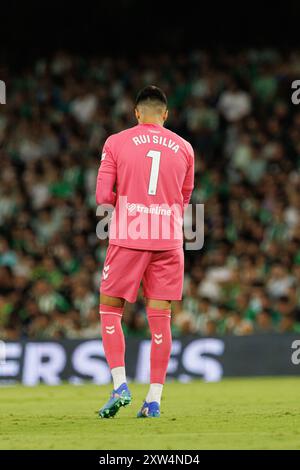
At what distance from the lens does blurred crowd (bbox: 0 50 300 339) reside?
17094 millimetres

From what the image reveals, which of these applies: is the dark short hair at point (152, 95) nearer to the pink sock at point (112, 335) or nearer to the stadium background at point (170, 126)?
the pink sock at point (112, 335)

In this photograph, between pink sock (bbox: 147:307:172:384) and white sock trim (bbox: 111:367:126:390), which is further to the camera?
pink sock (bbox: 147:307:172:384)

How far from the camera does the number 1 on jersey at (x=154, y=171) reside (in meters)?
8.53

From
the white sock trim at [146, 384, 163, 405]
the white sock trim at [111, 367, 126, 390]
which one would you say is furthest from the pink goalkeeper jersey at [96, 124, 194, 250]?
the white sock trim at [146, 384, 163, 405]

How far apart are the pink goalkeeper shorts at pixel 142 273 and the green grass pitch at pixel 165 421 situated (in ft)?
3.08

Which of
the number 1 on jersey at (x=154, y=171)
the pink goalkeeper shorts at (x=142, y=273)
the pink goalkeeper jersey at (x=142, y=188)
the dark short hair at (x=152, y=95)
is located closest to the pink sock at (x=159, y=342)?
the pink goalkeeper shorts at (x=142, y=273)

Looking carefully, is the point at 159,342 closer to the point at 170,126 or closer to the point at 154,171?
the point at 154,171

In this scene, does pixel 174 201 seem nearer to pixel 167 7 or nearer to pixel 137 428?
pixel 137 428

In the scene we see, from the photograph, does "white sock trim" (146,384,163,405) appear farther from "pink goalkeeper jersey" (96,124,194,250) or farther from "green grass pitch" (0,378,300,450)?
"pink goalkeeper jersey" (96,124,194,250)

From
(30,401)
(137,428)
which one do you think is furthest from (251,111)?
(137,428)

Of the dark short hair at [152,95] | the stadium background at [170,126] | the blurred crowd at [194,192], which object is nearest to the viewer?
the dark short hair at [152,95]

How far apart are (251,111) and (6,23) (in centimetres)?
614

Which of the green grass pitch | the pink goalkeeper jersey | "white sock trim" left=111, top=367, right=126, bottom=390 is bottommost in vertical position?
the green grass pitch

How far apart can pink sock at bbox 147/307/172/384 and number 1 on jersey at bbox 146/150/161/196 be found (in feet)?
2.95
